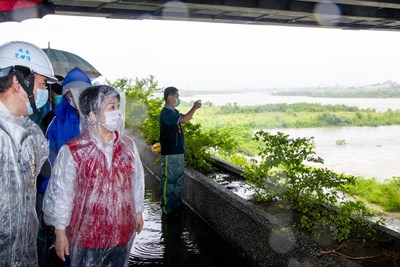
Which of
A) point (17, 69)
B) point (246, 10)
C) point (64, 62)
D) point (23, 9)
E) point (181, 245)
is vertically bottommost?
point (181, 245)

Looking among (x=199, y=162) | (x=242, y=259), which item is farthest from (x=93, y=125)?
(x=199, y=162)

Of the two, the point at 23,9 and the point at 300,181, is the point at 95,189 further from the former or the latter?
the point at 23,9

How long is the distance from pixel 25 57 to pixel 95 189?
3.44 feet

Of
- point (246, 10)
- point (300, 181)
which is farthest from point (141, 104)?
point (300, 181)

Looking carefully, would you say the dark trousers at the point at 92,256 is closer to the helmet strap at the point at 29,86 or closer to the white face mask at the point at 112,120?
the white face mask at the point at 112,120

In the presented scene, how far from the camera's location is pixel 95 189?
8.92 feet

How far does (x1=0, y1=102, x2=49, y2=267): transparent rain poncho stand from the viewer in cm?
222

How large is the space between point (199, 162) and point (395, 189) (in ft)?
13.3

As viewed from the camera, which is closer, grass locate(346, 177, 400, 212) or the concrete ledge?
the concrete ledge

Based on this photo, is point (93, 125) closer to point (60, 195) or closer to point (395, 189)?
point (60, 195)

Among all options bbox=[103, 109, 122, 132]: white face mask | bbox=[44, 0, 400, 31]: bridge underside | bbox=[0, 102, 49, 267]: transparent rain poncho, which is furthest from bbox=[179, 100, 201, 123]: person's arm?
bbox=[0, 102, 49, 267]: transparent rain poncho

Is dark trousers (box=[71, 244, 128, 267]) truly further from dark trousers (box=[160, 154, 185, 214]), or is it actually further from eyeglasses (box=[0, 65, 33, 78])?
dark trousers (box=[160, 154, 185, 214])

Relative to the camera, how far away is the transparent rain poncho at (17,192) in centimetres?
222

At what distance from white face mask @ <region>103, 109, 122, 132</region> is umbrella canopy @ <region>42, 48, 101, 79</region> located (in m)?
4.80
